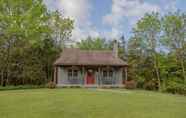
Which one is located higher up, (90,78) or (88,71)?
(88,71)

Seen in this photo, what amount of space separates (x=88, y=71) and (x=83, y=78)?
1.09 metres

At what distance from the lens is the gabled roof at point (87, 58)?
94.7 feet

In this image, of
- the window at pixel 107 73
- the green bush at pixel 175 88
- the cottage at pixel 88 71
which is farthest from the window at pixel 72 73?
the green bush at pixel 175 88

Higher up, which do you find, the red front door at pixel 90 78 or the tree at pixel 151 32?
the tree at pixel 151 32

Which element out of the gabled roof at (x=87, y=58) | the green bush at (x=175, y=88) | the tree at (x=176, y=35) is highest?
the tree at (x=176, y=35)

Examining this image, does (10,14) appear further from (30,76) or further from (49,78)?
(49,78)

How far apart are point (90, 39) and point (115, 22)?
11734 millimetres

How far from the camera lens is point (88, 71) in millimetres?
29828

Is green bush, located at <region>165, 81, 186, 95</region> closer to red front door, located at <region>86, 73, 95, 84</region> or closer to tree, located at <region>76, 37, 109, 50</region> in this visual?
red front door, located at <region>86, 73, 95, 84</region>

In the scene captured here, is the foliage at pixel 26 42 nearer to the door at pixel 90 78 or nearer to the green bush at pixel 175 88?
the door at pixel 90 78

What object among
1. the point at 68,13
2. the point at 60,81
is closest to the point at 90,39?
the point at 68,13

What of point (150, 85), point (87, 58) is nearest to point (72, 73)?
point (87, 58)

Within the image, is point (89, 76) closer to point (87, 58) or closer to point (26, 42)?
point (87, 58)

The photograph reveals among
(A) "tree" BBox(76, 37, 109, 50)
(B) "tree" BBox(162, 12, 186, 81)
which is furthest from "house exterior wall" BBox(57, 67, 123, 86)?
(A) "tree" BBox(76, 37, 109, 50)
